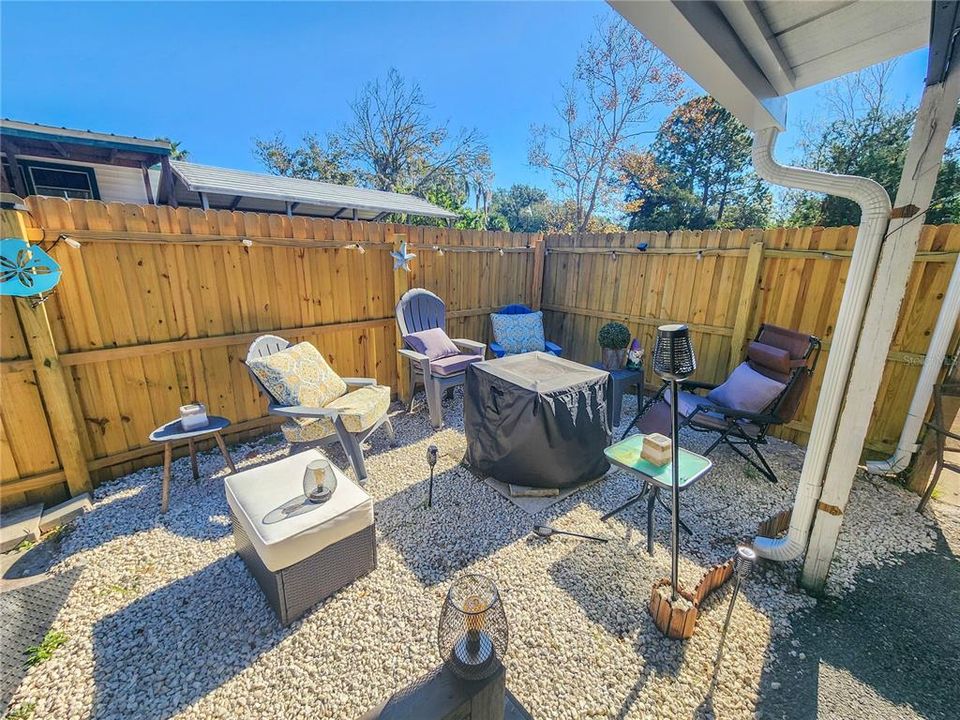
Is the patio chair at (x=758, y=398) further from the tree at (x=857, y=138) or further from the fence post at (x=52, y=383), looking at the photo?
the tree at (x=857, y=138)

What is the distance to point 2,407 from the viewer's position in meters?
2.22

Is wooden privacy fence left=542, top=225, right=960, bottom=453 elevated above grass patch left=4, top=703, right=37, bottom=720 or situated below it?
above

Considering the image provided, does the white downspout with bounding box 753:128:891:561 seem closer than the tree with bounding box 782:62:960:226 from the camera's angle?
Yes

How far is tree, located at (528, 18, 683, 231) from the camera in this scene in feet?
29.3

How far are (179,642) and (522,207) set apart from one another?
21.2 meters

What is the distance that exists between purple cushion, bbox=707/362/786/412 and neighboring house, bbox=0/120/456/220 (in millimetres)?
7186

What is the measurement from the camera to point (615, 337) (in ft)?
11.9

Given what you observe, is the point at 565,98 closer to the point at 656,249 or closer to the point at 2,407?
the point at 656,249

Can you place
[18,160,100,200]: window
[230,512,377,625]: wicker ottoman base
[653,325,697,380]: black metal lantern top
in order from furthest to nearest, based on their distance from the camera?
[18,160,100,200]: window < [230,512,377,625]: wicker ottoman base < [653,325,697,380]: black metal lantern top

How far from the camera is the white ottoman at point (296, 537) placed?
162 cm

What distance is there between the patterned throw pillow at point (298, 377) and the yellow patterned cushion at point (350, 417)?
0.10 m

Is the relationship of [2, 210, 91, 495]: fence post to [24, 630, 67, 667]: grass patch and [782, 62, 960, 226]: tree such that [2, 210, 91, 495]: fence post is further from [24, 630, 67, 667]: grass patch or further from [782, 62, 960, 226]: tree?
[782, 62, 960, 226]: tree

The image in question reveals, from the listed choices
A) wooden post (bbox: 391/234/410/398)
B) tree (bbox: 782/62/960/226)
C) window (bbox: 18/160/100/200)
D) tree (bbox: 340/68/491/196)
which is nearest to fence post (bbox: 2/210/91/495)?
wooden post (bbox: 391/234/410/398)

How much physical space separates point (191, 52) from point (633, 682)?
7.68 meters
